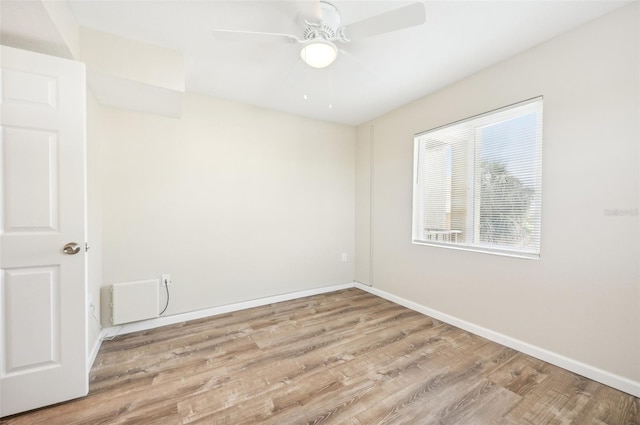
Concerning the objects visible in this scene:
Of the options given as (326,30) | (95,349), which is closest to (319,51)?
(326,30)

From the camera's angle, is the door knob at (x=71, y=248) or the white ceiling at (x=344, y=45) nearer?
the door knob at (x=71, y=248)

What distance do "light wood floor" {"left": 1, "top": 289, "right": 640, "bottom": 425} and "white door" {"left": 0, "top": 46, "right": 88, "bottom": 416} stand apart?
0.22 meters

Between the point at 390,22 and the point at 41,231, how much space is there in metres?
2.43

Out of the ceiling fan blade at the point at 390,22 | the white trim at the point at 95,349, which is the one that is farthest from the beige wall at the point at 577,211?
the white trim at the point at 95,349

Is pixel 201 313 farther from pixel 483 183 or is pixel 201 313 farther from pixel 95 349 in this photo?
pixel 483 183

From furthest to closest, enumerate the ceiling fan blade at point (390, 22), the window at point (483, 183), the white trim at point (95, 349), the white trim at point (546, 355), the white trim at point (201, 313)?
the white trim at point (201, 313) < the window at point (483, 183) < the white trim at point (95, 349) < the white trim at point (546, 355) < the ceiling fan blade at point (390, 22)

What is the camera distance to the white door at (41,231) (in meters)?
1.48

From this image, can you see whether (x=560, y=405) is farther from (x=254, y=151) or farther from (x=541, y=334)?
(x=254, y=151)

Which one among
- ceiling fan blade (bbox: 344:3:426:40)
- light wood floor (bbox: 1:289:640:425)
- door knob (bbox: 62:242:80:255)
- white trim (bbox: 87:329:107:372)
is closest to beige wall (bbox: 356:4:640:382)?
light wood floor (bbox: 1:289:640:425)

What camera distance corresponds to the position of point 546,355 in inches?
80.3

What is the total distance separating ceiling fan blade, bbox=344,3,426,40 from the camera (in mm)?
1379

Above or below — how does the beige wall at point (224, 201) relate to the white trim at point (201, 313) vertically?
above

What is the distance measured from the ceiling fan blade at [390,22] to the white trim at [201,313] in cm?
297

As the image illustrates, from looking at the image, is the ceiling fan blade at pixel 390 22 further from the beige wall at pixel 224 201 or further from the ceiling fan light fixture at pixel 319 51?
the beige wall at pixel 224 201
